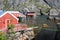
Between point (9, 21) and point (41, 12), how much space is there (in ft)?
72.8

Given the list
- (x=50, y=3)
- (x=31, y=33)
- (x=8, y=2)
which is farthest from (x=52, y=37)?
(x=50, y=3)

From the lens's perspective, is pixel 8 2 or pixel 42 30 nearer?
pixel 42 30

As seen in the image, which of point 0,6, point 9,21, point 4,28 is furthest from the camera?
point 0,6

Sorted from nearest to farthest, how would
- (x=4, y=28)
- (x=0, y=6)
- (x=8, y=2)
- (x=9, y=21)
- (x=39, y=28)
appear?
(x=4, y=28) → (x=9, y=21) → (x=39, y=28) → (x=0, y=6) → (x=8, y=2)

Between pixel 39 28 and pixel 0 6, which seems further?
pixel 0 6

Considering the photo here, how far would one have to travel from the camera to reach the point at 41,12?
1393 inches

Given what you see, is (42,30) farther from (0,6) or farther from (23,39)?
(0,6)

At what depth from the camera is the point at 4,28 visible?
41.0 feet

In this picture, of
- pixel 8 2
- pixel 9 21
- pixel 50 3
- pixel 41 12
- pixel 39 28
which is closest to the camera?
pixel 9 21

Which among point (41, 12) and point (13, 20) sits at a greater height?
point (13, 20)

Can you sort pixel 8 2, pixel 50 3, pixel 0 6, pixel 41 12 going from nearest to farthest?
pixel 0 6
pixel 8 2
pixel 41 12
pixel 50 3

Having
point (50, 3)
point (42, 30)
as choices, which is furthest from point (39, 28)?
point (50, 3)

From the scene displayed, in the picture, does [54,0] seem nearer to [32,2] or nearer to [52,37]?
[32,2]

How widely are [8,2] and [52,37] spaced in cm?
1958
